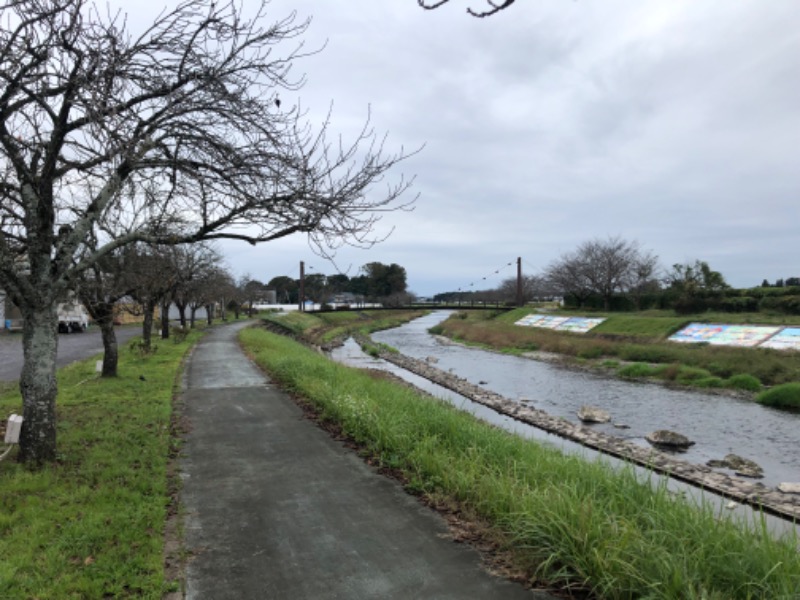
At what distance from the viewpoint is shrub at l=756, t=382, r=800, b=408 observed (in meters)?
17.9

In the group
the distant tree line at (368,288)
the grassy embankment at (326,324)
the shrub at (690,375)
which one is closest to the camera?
the shrub at (690,375)

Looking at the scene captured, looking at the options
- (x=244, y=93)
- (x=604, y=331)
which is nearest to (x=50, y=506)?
(x=244, y=93)

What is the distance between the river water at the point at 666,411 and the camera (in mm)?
12859

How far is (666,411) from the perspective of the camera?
17.7 m

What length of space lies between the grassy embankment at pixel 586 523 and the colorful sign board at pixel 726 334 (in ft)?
81.0

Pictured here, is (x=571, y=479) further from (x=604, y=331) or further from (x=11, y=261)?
(x=604, y=331)

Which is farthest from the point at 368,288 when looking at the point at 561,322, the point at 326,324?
the point at 561,322

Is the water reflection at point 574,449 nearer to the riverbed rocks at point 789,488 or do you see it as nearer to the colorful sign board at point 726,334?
the riverbed rocks at point 789,488

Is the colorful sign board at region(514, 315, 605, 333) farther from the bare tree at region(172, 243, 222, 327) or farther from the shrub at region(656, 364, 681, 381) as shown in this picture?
the bare tree at region(172, 243, 222, 327)

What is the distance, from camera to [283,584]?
3.91 meters

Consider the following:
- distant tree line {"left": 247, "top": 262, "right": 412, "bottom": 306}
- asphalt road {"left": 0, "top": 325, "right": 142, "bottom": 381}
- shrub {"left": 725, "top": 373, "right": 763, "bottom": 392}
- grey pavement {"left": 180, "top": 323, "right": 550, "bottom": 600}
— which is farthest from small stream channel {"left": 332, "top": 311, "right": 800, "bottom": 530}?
distant tree line {"left": 247, "top": 262, "right": 412, "bottom": 306}

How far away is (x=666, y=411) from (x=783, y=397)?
13.9 ft

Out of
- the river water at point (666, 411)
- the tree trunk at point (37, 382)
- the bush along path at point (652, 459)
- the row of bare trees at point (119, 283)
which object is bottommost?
the river water at point (666, 411)

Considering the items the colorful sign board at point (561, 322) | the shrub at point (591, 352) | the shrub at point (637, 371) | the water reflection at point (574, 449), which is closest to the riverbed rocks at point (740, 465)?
the water reflection at point (574, 449)
